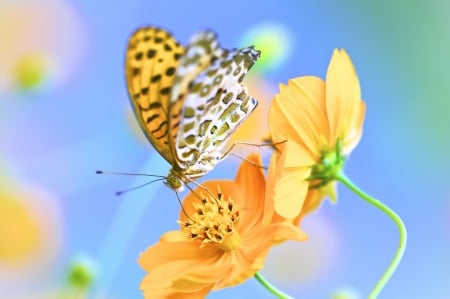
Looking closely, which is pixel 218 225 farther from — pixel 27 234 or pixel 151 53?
pixel 27 234

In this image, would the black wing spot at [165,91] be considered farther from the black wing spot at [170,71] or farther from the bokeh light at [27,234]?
the bokeh light at [27,234]

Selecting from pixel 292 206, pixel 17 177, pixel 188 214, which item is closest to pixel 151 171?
pixel 17 177

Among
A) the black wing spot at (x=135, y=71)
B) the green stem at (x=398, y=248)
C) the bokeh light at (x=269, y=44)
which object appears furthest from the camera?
the bokeh light at (x=269, y=44)

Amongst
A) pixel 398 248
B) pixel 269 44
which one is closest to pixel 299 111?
pixel 398 248

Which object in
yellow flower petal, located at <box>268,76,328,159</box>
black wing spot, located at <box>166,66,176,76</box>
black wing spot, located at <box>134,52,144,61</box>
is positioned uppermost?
black wing spot, located at <box>134,52,144,61</box>

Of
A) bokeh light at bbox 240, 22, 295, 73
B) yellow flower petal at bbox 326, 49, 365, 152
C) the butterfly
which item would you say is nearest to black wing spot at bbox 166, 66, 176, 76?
the butterfly

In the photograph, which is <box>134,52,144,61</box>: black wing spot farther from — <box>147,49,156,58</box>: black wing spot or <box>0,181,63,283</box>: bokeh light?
<box>0,181,63,283</box>: bokeh light

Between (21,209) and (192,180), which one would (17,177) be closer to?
(21,209)

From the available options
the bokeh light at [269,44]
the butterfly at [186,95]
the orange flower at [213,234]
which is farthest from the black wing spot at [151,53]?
the bokeh light at [269,44]
